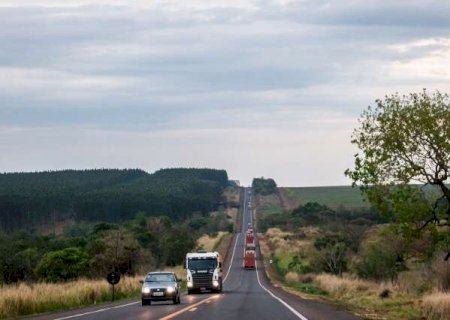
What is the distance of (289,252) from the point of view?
12775 centimetres

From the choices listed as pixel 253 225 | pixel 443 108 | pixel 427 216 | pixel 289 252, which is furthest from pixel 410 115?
pixel 253 225

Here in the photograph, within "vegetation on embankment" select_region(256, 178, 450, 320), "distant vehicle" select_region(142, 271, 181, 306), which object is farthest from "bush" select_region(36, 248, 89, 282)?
"distant vehicle" select_region(142, 271, 181, 306)

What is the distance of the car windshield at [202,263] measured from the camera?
59375 mm

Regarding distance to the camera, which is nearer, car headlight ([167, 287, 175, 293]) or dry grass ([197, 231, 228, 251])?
car headlight ([167, 287, 175, 293])

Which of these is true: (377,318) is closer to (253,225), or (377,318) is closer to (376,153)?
(376,153)

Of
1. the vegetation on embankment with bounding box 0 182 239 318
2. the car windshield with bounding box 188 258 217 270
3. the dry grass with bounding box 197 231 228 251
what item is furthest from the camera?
the dry grass with bounding box 197 231 228 251

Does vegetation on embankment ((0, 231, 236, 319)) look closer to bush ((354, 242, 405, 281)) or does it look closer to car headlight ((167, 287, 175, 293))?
car headlight ((167, 287, 175, 293))

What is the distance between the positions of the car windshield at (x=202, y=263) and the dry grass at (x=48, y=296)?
5.67 m

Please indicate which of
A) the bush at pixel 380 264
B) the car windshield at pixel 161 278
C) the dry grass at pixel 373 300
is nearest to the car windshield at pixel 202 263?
the dry grass at pixel 373 300

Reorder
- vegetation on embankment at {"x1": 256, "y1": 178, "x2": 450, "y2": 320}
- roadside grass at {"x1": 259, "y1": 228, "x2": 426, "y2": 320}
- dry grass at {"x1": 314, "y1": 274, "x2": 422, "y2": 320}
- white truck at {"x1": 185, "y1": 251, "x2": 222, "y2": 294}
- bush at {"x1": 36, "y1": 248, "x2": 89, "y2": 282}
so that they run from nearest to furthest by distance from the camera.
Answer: roadside grass at {"x1": 259, "y1": 228, "x2": 426, "y2": 320}
dry grass at {"x1": 314, "y1": 274, "x2": 422, "y2": 320}
vegetation on embankment at {"x1": 256, "y1": 178, "x2": 450, "y2": 320}
white truck at {"x1": 185, "y1": 251, "x2": 222, "y2": 294}
bush at {"x1": 36, "y1": 248, "x2": 89, "y2": 282}

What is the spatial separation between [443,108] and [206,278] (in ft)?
71.1

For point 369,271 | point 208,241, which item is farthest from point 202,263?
point 208,241

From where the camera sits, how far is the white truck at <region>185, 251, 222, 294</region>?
58875 mm

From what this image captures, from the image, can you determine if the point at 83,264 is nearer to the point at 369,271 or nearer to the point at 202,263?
the point at 202,263
